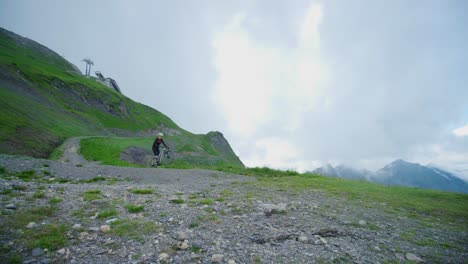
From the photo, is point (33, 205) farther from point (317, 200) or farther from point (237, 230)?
point (317, 200)

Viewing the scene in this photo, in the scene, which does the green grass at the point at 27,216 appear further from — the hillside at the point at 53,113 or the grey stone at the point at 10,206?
the hillside at the point at 53,113

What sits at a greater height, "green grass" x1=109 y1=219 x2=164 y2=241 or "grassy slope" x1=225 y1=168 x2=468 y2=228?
"green grass" x1=109 y1=219 x2=164 y2=241

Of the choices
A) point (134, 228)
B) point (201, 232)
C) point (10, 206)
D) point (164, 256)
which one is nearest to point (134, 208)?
point (134, 228)

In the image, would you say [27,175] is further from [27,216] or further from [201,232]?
[201,232]

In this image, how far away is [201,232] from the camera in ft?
18.8

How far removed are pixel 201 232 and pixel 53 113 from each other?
53040 millimetres

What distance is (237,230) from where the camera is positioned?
605 centimetres

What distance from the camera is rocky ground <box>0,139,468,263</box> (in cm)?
451

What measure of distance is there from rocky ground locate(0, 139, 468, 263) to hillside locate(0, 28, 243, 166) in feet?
65.2

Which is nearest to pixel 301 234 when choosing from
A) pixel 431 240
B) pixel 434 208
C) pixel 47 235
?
pixel 431 240

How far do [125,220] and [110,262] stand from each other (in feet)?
6.42

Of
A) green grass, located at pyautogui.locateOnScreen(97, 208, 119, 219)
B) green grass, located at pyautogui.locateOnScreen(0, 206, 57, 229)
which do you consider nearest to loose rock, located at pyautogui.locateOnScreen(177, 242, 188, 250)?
green grass, located at pyautogui.locateOnScreen(97, 208, 119, 219)

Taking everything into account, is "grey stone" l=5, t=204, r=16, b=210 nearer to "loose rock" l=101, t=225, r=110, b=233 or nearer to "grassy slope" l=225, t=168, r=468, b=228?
"loose rock" l=101, t=225, r=110, b=233

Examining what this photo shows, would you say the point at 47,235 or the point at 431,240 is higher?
the point at 47,235
